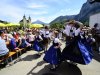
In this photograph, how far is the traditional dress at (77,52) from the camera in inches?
328

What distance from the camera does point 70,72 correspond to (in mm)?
8852

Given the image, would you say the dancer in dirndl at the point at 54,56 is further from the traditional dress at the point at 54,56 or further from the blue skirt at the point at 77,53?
the blue skirt at the point at 77,53

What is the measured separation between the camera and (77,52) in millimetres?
8500

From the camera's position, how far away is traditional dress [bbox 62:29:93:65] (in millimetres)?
8344

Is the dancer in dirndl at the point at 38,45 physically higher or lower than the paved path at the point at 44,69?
higher

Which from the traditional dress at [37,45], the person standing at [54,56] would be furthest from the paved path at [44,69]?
the traditional dress at [37,45]

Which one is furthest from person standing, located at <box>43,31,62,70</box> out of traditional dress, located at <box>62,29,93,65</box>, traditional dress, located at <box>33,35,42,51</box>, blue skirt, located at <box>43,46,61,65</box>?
traditional dress, located at <box>33,35,42,51</box>

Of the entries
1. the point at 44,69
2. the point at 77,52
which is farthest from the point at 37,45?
the point at 77,52

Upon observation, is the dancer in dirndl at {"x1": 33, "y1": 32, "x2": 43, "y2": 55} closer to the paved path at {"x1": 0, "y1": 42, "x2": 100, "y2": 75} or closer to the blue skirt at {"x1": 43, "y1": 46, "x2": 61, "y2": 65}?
the paved path at {"x1": 0, "y1": 42, "x2": 100, "y2": 75}

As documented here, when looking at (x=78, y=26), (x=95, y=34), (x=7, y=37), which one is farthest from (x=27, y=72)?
(x=95, y=34)

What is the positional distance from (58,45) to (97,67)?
2.15 m

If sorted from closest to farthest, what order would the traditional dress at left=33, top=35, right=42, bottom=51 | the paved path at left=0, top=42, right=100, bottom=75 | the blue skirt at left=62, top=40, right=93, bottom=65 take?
the blue skirt at left=62, top=40, right=93, bottom=65
the paved path at left=0, top=42, right=100, bottom=75
the traditional dress at left=33, top=35, right=42, bottom=51

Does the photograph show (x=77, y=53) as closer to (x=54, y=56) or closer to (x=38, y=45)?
(x=54, y=56)

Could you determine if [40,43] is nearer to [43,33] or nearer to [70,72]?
[43,33]
